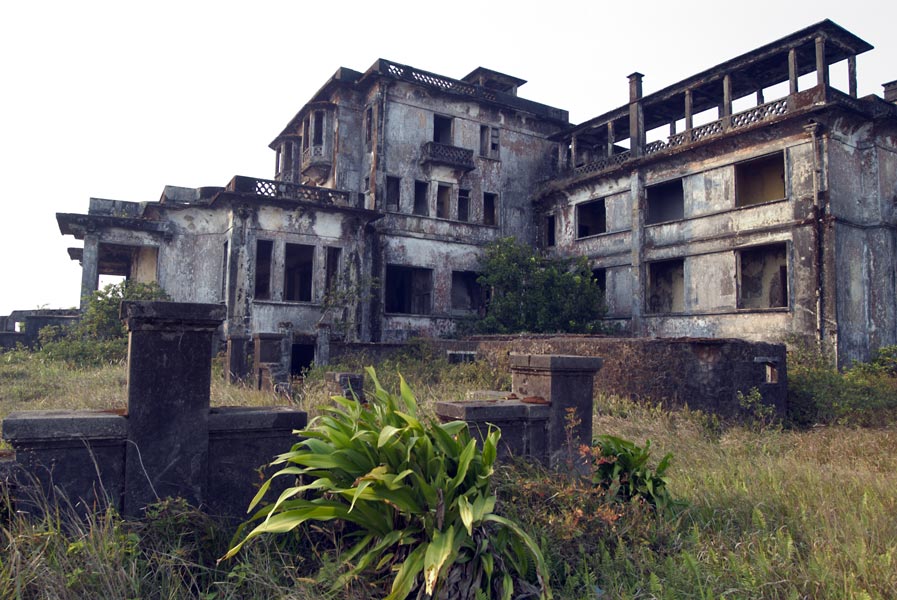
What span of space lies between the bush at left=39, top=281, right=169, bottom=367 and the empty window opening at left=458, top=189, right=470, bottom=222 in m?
10.2

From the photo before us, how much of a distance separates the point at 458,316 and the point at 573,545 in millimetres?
16874

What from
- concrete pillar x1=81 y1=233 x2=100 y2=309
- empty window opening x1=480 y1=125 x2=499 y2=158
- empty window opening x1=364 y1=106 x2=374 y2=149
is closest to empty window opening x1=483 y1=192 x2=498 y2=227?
empty window opening x1=480 y1=125 x2=499 y2=158

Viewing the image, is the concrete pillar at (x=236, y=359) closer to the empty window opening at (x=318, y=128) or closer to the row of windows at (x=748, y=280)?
the empty window opening at (x=318, y=128)

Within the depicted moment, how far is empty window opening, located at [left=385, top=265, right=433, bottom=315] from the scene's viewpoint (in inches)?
808

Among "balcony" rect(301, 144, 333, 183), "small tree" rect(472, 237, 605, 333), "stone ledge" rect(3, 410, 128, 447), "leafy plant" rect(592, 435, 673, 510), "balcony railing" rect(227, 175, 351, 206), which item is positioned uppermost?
"balcony" rect(301, 144, 333, 183)

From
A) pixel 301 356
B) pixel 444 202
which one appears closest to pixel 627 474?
pixel 301 356

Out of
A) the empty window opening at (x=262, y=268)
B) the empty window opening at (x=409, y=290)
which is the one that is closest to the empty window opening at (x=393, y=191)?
the empty window opening at (x=409, y=290)

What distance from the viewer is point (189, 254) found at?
1831 cm

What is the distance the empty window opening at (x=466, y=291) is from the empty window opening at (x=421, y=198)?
2.55m

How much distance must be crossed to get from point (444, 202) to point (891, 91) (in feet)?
45.1

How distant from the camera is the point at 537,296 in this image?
62.7 ft

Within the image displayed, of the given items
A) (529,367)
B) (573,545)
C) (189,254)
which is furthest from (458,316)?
(573,545)

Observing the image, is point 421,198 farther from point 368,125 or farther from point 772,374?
point 772,374

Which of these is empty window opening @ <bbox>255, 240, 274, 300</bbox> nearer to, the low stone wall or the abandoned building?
the abandoned building
